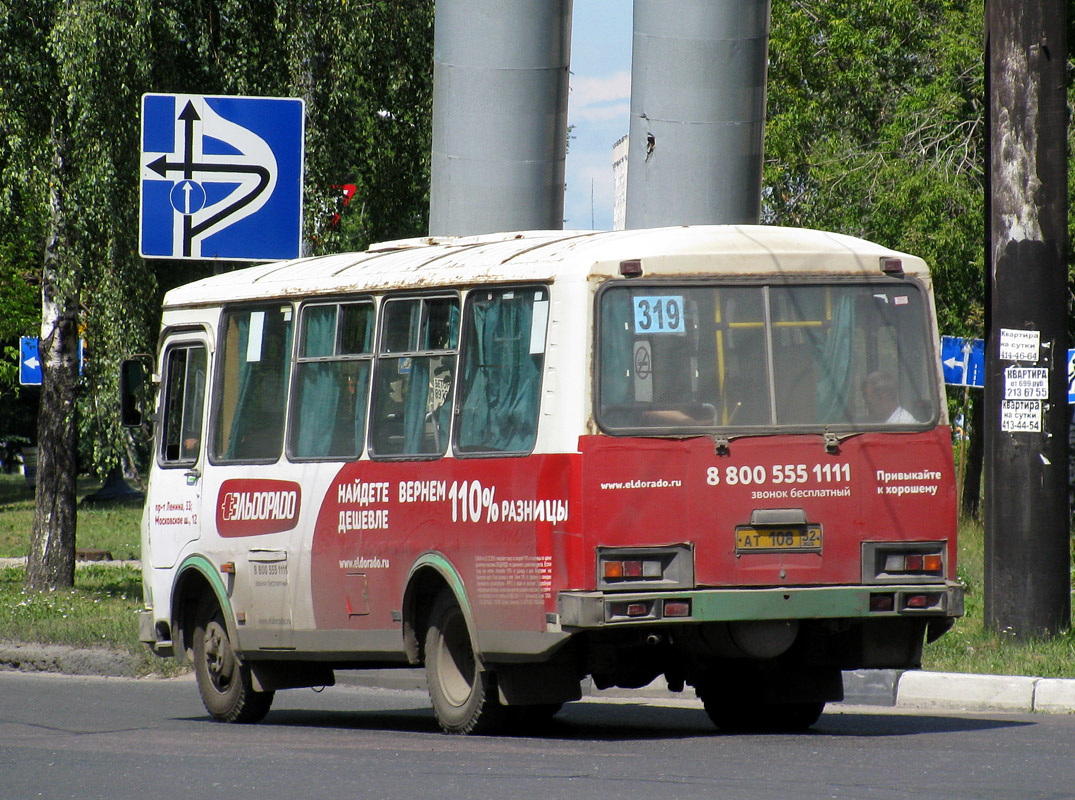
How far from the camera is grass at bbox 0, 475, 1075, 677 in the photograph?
11.5 meters

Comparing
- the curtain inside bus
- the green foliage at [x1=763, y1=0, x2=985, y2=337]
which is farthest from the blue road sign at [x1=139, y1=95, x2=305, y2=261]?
the green foliage at [x1=763, y1=0, x2=985, y2=337]

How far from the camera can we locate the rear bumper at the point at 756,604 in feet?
27.9

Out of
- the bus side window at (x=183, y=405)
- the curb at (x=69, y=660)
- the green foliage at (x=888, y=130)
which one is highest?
the green foliage at (x=888, y=130)

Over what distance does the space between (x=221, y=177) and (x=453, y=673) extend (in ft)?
16.6

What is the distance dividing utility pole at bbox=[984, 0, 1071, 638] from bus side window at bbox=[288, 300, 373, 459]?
4.70 meters

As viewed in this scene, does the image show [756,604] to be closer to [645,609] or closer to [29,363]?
[645,609]

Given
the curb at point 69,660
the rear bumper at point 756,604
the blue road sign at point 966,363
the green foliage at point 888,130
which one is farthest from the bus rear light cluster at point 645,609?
the green foliage at point 888,130

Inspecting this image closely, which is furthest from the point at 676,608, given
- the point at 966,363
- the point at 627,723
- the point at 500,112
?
the point at 966,363

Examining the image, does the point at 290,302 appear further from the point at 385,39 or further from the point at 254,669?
the point at 385,39

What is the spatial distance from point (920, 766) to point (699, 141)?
6774mm

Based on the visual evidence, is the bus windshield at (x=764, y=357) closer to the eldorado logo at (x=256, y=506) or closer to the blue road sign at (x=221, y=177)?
the eldorado logo at (x=256, y=506)

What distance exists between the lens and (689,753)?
8.33m

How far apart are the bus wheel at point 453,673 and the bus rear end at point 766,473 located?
686 millimetres

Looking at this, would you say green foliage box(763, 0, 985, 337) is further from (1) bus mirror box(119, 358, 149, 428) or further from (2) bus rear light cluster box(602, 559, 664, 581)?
(2) bus rear light cluster box(602, 559, 664, 581)
